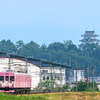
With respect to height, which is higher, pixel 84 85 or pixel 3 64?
pixel 3 64

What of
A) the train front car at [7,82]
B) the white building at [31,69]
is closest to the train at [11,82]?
the train front car at [7,82]

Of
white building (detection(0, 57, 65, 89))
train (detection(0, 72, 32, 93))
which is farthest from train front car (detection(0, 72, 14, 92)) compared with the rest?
white building (detection(0, 57, 65, 89))

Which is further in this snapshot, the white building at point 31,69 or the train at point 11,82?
the white building at point 31,69

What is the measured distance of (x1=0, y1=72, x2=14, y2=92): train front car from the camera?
135 feet

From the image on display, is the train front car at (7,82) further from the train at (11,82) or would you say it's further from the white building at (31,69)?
the white building at (31,69)

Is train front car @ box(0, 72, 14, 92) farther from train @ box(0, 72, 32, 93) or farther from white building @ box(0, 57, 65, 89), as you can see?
white building @ box(0, 57, 65, 89)

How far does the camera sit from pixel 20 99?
27.9 m

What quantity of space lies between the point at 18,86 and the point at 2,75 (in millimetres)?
2981

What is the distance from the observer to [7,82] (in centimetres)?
4147

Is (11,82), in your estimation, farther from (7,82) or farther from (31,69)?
(31,69)

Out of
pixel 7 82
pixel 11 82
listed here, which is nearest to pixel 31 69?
pixel 11 82

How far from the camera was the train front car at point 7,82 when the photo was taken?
41.2m

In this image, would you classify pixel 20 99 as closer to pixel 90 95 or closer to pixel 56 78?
pixel 90 95

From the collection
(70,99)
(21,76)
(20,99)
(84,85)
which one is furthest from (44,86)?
(20,99)
